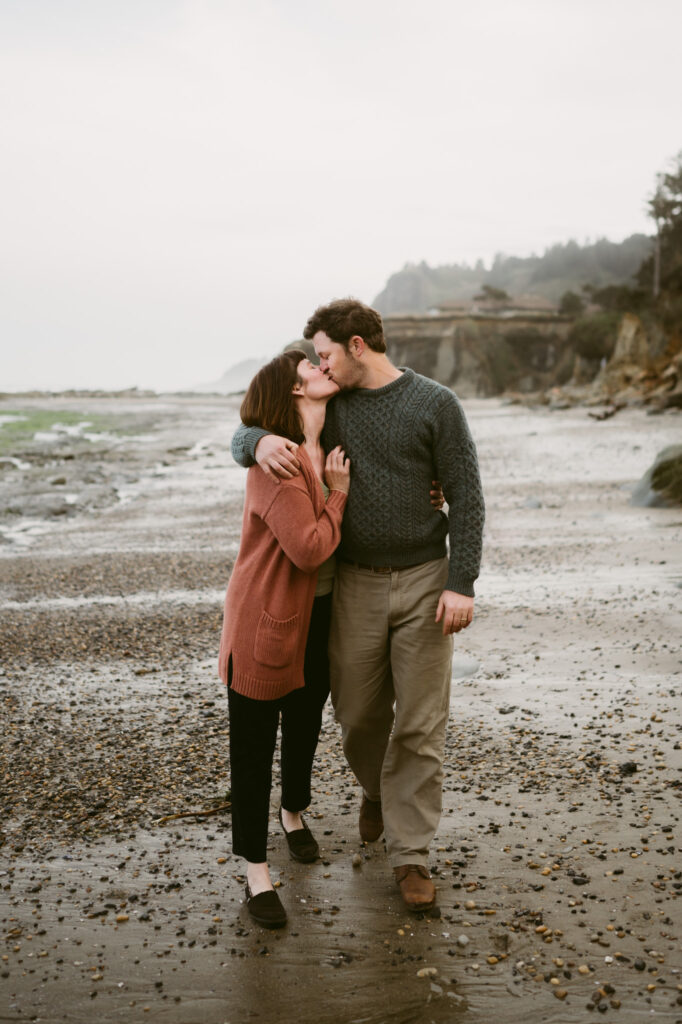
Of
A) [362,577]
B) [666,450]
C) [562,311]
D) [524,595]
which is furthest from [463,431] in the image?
[562,311]

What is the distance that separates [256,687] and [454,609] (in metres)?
0.82

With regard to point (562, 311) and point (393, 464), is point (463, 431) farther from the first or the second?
point (562, 311)

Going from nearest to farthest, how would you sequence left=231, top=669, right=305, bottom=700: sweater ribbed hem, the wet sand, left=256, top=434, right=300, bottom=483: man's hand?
1. the wet sand
2. left=256, top=434, right=300, bottom=483: man's hand
3. left=231, top=669, right=305, bottom=700: sweater ribbed hem

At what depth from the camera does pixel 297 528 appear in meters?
3.45

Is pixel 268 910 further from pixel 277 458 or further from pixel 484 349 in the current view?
pixel 484 349

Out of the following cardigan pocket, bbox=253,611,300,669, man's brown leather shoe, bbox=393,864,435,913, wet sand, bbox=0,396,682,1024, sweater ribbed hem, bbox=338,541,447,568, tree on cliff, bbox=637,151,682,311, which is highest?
tree on cliff, bbox=637,151,682,311

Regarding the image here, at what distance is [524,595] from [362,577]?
515 centimetres

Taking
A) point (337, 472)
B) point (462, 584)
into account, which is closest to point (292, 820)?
point (462, 584)

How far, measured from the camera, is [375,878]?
3.90m

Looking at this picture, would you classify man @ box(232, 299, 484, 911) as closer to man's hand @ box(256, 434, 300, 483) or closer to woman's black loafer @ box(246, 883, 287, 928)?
man's hand @ box(256, 434, 300, 483)

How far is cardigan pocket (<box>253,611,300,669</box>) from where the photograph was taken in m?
3.53

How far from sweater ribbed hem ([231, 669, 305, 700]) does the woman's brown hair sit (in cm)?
94

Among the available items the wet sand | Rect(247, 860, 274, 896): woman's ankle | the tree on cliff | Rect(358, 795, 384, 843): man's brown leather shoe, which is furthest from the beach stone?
the tree on cliff

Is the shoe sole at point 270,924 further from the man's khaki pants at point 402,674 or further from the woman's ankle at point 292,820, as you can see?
the woman's ankle at point 292,820
